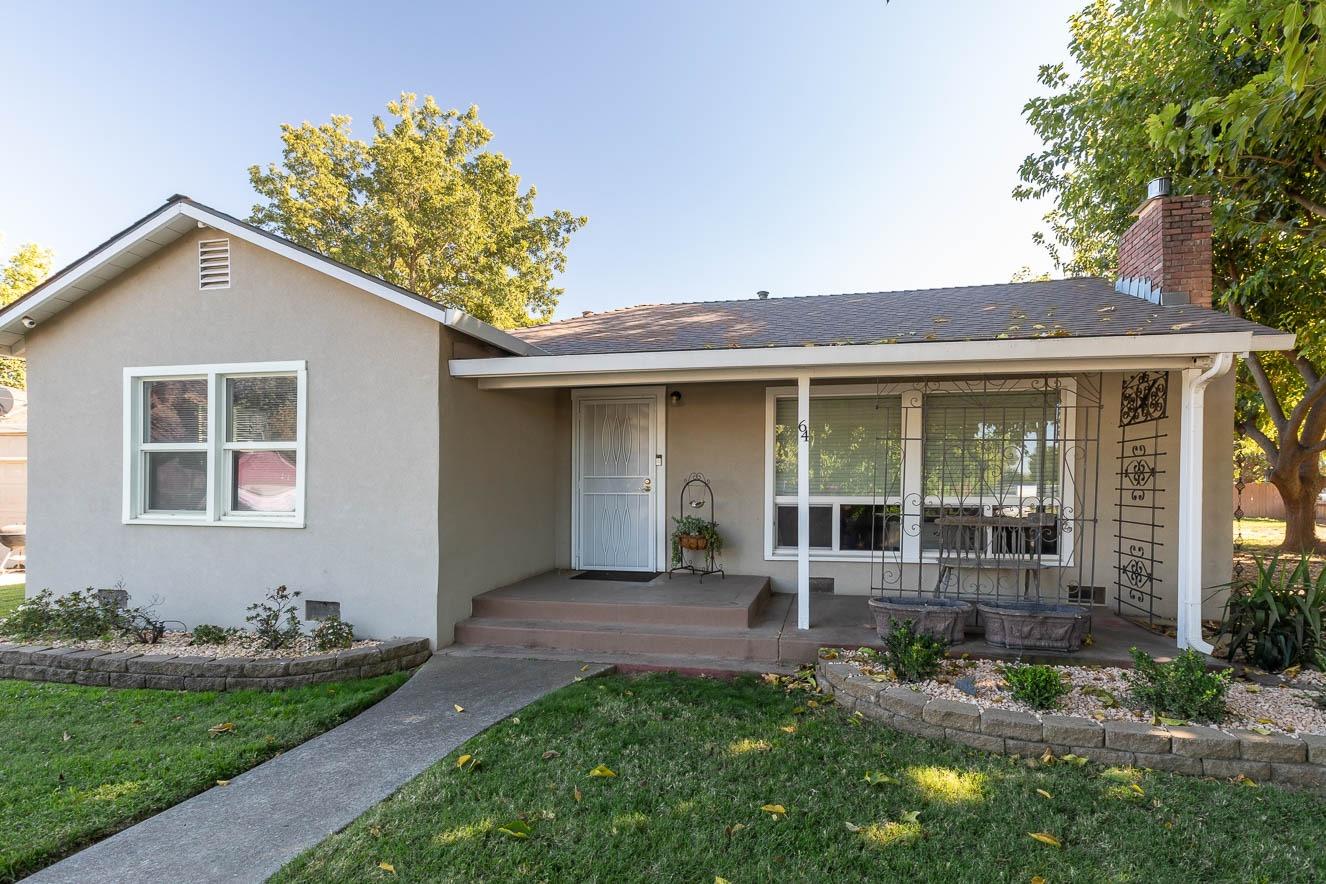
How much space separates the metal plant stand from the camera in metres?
6.94

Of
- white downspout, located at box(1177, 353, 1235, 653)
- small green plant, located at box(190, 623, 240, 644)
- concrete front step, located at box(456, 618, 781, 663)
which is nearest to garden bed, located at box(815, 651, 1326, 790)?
white downspout, located at box(1177, 353, 1235, 653)

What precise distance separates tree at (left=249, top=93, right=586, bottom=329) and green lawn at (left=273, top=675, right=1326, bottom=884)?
620 inches

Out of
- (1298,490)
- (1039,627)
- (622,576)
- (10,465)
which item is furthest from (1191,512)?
(10,465)

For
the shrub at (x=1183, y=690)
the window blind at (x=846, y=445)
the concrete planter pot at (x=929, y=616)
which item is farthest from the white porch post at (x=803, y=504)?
the shrub at (x=1183, y=690)

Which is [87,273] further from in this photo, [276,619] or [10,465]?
[10,465]

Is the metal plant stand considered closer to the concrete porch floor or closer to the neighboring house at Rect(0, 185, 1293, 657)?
the neighboring house at Rect(0, 185, 1293, 657)

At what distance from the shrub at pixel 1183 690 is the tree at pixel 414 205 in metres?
16.6

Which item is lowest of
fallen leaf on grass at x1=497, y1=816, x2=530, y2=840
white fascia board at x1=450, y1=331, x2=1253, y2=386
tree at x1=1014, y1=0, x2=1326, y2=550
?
fallen leaf on grass at x1=497, y1=816, x2=530, y2=840

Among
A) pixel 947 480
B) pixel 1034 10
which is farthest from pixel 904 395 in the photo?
pixel 1034 10

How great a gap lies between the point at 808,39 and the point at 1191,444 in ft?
26.3

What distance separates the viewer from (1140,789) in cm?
308

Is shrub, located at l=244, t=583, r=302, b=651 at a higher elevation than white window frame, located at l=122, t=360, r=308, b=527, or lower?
lower

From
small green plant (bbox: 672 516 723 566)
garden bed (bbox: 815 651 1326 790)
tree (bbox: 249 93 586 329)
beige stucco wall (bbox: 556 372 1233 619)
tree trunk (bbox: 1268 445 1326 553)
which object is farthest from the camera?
tree (bbox: 249 93 586 329)

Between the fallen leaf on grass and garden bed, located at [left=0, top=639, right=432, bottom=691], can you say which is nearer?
the fallen leaf on grass
